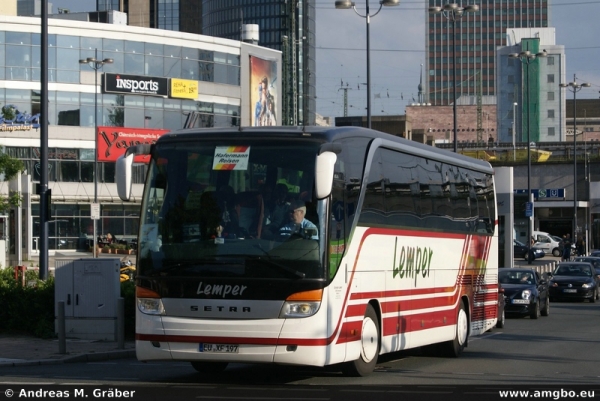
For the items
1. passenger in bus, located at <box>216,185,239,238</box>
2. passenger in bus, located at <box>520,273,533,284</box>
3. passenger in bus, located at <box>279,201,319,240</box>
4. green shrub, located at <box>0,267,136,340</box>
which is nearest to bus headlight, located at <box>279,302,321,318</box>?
passenger in bus, located at <box>279,201,319,240</box>

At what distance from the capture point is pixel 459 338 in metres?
18.0

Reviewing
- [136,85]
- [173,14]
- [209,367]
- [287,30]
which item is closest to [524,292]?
[209,367]

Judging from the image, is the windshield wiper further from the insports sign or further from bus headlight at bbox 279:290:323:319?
the insports sign

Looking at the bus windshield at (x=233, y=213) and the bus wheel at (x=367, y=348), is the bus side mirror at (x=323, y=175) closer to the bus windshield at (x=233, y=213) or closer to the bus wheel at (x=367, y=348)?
the bus windshield at (x=233, y=213)

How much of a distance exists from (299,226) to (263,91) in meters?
73.6

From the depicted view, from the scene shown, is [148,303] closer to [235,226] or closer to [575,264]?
[235,226]

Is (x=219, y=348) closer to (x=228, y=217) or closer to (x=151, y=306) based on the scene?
(x=151, y=306)

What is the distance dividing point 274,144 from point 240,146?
0.43m

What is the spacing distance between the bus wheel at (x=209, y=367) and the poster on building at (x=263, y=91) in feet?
230

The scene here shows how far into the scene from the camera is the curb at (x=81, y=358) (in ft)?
51.7

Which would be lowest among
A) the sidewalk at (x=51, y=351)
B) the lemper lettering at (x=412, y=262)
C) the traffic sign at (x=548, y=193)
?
the sidewalk at (x=51, y=351)

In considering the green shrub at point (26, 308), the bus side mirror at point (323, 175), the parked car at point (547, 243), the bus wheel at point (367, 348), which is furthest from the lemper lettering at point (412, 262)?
the parked car at point (547, 243)

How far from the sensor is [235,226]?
1236 centimetres

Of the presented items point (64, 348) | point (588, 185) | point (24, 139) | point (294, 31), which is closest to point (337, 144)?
point (64, 348)
